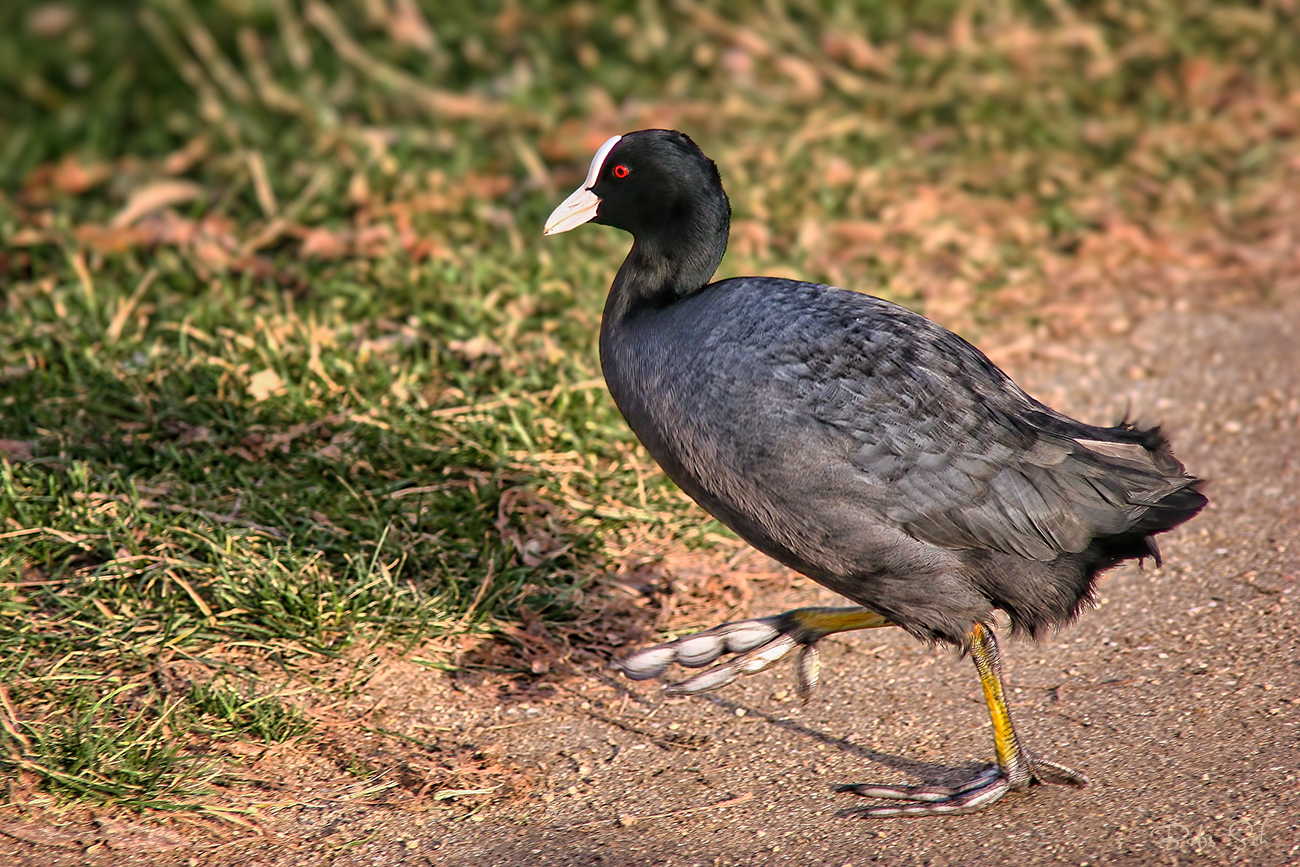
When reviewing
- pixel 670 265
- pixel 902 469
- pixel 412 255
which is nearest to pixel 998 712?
pixel 902 469

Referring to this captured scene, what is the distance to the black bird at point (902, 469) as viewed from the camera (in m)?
3.37

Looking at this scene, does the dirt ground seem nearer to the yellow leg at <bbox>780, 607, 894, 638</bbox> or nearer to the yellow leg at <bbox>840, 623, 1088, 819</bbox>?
the yellow leg at <bbox>840, 623, 1088, 819</bbox>

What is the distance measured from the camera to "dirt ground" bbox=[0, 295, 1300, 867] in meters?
3.34

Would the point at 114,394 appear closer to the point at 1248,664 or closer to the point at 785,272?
the point at 785,272

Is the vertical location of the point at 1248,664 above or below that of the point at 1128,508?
below

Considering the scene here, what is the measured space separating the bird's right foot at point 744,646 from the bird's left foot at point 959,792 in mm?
449

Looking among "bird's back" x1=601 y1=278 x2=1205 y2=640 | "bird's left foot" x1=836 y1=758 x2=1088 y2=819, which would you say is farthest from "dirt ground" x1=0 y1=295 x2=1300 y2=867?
"bird's back" x1=601 y1=278 x2=1205 y2=640

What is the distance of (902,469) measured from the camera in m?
3.37

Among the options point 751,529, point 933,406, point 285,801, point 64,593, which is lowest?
point 285,801

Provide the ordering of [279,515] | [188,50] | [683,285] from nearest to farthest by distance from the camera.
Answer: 1. [683,285]
2. [279,515]
3. [188,50]

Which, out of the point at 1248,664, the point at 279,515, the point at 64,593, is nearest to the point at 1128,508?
the point at 1248,664

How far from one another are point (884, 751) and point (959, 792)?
309 mm

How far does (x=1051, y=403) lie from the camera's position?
5.45m

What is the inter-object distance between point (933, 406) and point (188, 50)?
22.3 feet
